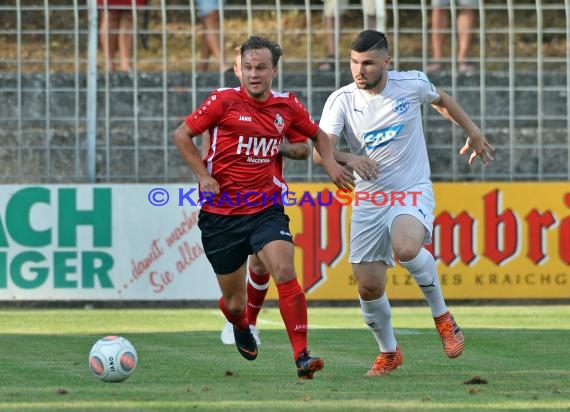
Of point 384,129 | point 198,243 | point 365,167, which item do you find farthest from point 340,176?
point 198,243

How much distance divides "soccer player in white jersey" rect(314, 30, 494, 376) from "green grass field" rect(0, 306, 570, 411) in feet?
1.28

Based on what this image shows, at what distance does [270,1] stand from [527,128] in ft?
12.0

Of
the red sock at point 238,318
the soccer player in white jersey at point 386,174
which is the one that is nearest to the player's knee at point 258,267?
the red sock at point 238,318

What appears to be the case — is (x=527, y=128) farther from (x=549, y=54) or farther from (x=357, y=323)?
(x=357, y=323)

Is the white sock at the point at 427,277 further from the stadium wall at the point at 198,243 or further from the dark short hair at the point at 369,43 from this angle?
the stadium wall at the point at 198,243

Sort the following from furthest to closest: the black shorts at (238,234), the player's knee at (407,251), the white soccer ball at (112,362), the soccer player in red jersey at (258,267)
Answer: the soccer player in red jersey at (258,267)
the player's knee at (407,251)
the black shorts at (238,234)
the white soccer ball at (112,362)

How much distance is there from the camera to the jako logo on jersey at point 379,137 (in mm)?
9148

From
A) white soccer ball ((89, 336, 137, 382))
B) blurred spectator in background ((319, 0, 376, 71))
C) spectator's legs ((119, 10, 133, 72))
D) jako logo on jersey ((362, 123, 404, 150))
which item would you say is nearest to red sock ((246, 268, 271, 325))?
jako logo on jersey ((362, 123, 404, 150))

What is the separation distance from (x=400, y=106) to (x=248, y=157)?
1196 millimetres

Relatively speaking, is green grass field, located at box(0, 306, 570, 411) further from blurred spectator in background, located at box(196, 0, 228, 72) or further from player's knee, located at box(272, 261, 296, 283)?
blurred spectator in background, located at box(196, 0, 228, 72)

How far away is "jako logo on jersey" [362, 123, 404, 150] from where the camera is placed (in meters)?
9.15

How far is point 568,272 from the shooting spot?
16.5m

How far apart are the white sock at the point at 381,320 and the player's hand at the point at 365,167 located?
0.87m

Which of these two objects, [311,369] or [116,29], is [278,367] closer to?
[311,369]
